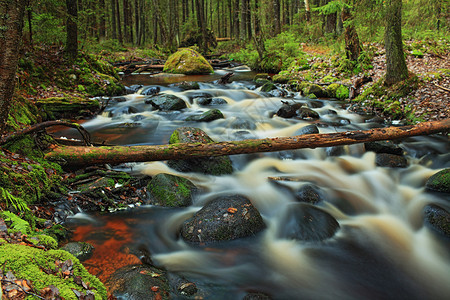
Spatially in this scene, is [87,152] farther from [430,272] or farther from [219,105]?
[219,105]

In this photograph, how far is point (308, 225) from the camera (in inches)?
185

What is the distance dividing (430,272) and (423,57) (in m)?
11.4

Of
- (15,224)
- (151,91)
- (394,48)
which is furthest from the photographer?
(151,91)

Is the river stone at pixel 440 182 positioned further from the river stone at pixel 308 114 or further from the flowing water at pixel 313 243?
the river stone at pixel 308 114

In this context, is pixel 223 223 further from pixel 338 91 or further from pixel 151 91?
pixel 151 91

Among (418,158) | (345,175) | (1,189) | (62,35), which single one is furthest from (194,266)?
(62,35)

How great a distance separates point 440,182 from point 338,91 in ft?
23.3

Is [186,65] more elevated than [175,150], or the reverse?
[186,65]

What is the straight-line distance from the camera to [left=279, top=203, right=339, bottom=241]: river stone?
4.58 meters

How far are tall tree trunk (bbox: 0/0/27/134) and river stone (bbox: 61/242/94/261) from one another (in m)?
1.95

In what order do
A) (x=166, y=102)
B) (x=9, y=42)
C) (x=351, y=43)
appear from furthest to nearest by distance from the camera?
(x=351, y=43)
(x=166, y=102)
(x=9, y=42)

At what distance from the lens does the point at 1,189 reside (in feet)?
11.4

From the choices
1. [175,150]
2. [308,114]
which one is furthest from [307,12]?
[175,150]

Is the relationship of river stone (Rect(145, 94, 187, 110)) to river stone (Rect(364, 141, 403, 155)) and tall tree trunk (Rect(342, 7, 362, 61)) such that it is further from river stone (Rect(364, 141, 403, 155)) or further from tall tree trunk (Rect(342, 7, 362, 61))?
tall tree trunk (Rect(342, 7, 362, 61))
